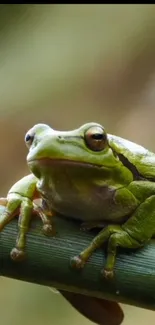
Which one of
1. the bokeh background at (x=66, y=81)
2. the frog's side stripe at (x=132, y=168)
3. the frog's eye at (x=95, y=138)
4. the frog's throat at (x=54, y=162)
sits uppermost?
the frog's eye at (x=95, y=138)

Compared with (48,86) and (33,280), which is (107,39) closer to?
(48,86)

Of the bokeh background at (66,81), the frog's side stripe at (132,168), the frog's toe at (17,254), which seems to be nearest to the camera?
the frog's toe at (17,254)

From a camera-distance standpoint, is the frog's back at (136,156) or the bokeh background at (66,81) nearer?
the frog's back at (136,156)

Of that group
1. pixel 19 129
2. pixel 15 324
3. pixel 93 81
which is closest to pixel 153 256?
pixel 15 324

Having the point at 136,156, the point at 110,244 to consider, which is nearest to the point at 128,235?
the point at 110,244

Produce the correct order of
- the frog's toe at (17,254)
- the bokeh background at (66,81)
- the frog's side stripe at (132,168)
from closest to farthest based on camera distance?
1. the frog's toe at (17,254)
2. the frog's side stripe at (132,168)
3. the bokeh background at (66,81)

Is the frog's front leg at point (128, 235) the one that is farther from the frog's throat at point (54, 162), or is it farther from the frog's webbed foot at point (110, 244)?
the frog's throat at point (54, 162)

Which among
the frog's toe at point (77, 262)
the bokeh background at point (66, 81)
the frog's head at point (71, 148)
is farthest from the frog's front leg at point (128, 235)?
the bokeh background at point (66, 81)

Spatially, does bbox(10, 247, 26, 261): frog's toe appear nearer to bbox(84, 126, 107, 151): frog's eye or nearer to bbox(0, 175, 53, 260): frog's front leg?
bbox(0, 175, 53, 260): frog's front leg
